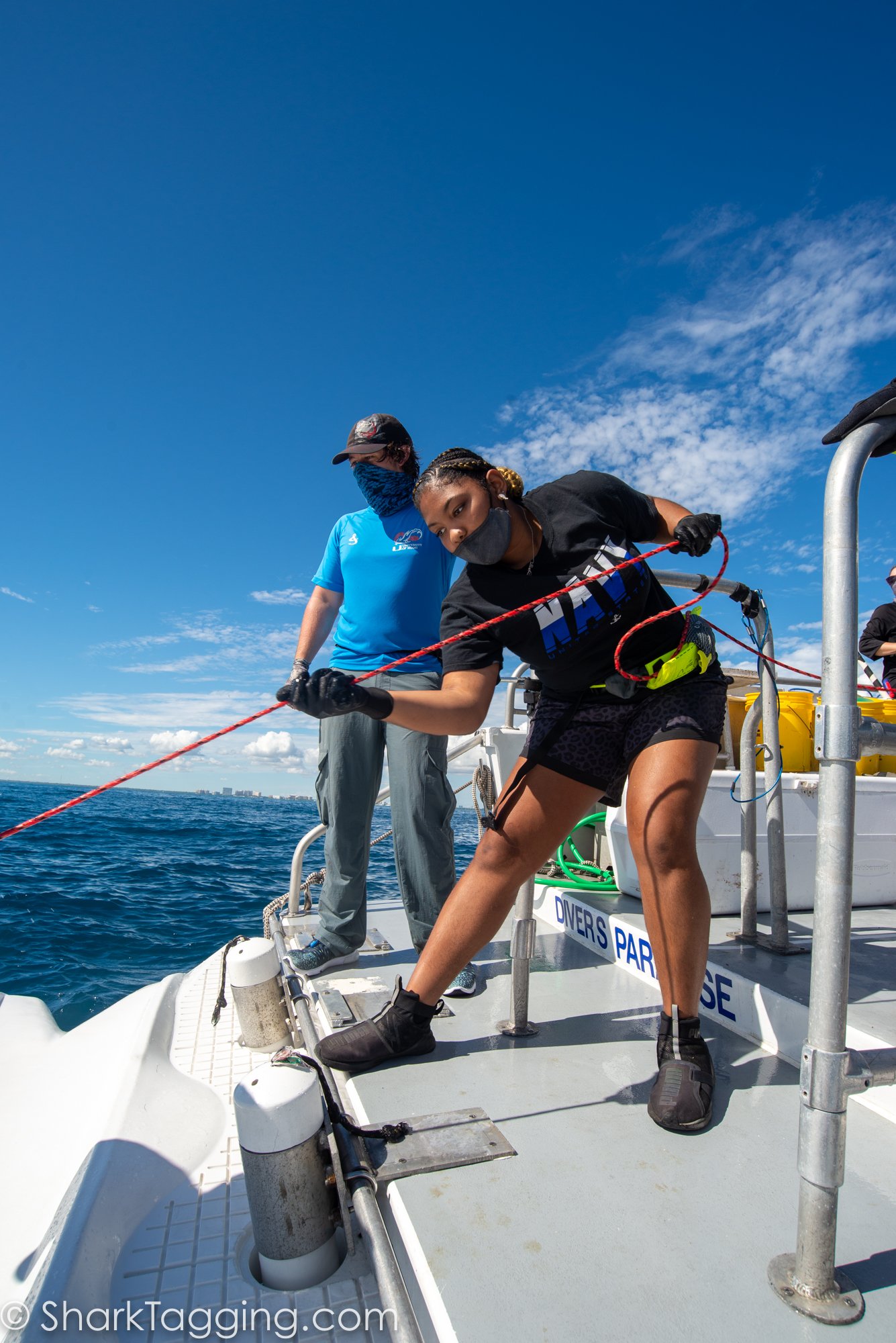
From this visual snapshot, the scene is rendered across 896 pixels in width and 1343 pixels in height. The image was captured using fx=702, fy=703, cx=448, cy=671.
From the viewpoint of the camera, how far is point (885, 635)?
4508 millimetres

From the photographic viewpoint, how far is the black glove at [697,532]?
171 cm

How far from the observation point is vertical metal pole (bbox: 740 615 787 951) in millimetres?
2246

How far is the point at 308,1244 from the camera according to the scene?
1.29 m

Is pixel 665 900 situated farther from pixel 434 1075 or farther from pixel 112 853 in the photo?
Answer: pixel 112 853

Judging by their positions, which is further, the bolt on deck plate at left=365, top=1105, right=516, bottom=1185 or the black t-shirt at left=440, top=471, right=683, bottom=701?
the black t-shirt at left=440, top=471, right=683, bottom=701

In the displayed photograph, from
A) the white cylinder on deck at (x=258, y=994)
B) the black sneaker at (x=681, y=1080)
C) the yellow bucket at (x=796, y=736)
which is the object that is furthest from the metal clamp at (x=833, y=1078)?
the yellow bucket at (x=796, y=736)

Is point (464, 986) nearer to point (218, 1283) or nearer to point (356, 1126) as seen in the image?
point (356, 1126)

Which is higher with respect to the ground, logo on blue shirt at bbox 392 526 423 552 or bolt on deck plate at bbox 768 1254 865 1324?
logo on blue shirt at bbox 392 526 423 552

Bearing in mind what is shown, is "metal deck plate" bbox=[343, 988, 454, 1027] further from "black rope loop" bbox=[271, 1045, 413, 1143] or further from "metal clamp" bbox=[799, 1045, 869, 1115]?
"metal clamp" bbox=[799, 1045, 869, 1115]

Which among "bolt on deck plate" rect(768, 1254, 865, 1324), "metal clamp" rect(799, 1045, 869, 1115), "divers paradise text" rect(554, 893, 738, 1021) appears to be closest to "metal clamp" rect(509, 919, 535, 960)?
"divers paradise text" rect(554, 893, 738, 1021)

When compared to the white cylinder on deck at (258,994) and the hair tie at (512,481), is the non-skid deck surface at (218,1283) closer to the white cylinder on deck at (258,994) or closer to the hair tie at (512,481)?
the white cylinder on deck at (258,994)

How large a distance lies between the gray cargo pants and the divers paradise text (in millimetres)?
743

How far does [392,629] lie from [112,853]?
14.0 meters

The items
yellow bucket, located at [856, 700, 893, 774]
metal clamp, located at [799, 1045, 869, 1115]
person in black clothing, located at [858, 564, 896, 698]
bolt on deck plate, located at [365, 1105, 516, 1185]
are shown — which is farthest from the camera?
person in black clothing, located at [858, 564, 896, 698]
